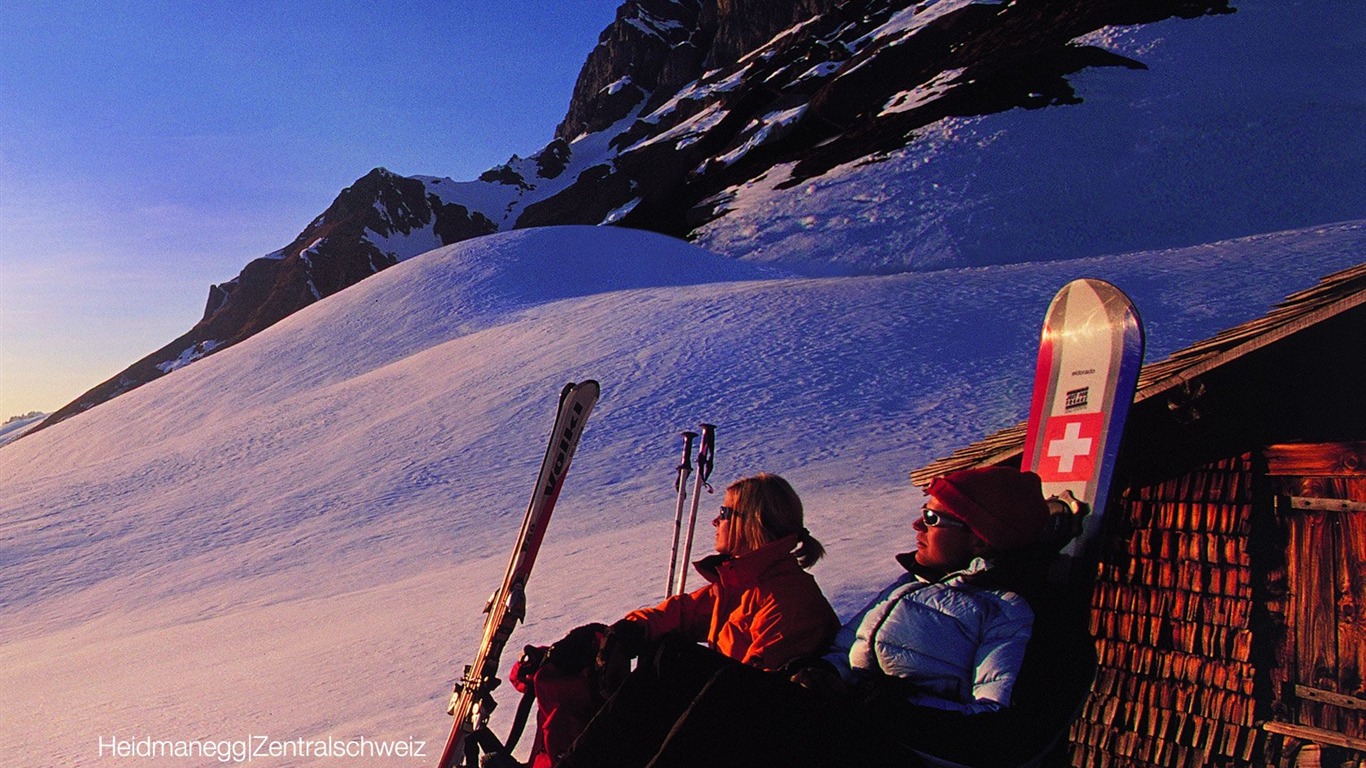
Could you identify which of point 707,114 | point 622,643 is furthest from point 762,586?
point 707,114

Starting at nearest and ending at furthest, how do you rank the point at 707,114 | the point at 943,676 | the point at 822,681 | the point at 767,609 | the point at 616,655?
the point at 822,681
the point at 943,676
the point at 616,655
the point at 767,609
the point at 707,114

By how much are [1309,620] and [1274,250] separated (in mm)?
18777

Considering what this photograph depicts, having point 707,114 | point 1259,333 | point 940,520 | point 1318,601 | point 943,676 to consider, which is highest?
point 707,114

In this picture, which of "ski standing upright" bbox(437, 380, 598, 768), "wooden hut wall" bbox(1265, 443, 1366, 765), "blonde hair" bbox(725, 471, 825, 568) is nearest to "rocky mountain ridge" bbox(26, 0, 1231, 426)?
"ski standing upright" bbox(437, 380, 598, 768)

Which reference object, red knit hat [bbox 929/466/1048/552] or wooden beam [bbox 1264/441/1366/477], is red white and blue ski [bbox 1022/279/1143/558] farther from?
wooden beam [bbox 1264/441/1366/477]

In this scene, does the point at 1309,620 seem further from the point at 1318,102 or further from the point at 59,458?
the point at 1318,102

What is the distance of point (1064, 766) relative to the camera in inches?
113

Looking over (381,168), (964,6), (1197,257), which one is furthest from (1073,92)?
(381,168)

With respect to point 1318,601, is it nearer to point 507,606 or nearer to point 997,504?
point 997,504

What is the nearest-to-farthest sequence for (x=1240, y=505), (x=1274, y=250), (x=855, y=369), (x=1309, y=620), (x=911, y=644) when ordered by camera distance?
(x=911, y=644), (x=1309, y=620), (x=1240, y=505), (x=855, y=369), (x=1274, y=250)

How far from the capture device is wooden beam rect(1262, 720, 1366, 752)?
13.2 ft

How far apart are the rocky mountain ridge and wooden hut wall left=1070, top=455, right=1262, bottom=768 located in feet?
115

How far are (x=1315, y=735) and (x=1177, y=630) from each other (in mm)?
758

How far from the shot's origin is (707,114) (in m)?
94.6
